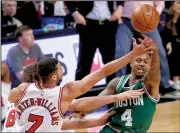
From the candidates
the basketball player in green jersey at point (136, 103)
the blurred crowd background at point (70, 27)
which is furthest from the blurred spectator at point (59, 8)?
the basketball player in green jersey at point (136, 103)

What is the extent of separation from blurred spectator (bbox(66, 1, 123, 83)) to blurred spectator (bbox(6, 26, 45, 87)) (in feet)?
2.11

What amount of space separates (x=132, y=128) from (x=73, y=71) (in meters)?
2.77

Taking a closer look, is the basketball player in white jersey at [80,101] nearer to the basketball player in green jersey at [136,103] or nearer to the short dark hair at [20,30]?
the basketball player in green jersey at [136,103]

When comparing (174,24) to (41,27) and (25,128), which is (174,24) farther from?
(25,128)

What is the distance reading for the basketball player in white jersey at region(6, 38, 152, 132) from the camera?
128 inches

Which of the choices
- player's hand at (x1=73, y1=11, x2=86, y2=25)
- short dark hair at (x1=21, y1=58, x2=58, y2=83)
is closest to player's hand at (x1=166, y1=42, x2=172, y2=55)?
player's hand at (x1=73, y1=11, x2=86, y2=25)

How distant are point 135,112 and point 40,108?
2.67 ft

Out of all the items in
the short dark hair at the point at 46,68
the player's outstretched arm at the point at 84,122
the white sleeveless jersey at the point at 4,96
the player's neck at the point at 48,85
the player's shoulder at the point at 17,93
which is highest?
the short dark hair at the point at 46,68

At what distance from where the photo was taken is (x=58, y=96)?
3.24 metres

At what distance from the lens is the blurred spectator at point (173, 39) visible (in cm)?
695

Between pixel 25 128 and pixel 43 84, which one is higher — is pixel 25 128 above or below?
below

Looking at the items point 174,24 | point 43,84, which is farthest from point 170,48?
point 43,84

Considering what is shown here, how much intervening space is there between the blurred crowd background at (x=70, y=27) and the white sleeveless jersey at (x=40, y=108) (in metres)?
2.23

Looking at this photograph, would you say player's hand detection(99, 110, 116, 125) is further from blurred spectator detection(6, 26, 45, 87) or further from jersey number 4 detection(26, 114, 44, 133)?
blurred spectator detection(6, 26, 45, 87)
